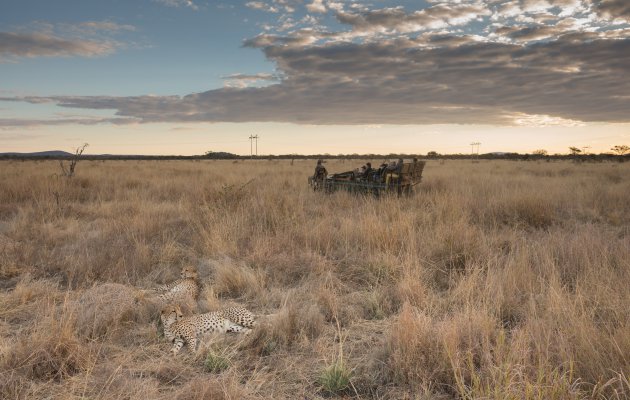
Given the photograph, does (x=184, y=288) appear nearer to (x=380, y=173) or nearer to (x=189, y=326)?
(x=189, y=326)

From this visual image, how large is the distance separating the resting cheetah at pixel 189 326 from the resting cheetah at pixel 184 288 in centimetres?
68

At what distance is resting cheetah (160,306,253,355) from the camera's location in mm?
3947

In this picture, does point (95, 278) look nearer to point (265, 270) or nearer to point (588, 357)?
point (265, 270)

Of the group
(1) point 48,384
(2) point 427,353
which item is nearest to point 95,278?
(1) point 48,384

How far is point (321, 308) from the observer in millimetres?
4691

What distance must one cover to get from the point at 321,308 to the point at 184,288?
1655 mm

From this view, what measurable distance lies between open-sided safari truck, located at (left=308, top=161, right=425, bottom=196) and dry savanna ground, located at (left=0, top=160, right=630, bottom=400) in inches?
110

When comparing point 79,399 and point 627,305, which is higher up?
point 627,305

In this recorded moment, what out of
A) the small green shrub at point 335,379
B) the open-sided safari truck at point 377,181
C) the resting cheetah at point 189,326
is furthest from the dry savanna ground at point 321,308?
the open-sided safari truck at point 377,181

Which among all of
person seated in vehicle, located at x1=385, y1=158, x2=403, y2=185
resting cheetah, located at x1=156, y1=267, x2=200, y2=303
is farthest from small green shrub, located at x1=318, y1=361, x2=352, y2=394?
person seated in vehicle, located at x1=385, y1=158, x2=403, y2=185

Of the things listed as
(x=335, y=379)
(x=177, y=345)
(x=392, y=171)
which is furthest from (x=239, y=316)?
(x=392, y=171)

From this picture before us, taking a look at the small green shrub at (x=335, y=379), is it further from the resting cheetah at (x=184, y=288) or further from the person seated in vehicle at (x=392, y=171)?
the person seated in vehicle at (x=392, y=171)

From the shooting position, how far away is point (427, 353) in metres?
3.42

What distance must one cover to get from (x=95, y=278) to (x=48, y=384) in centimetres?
276
